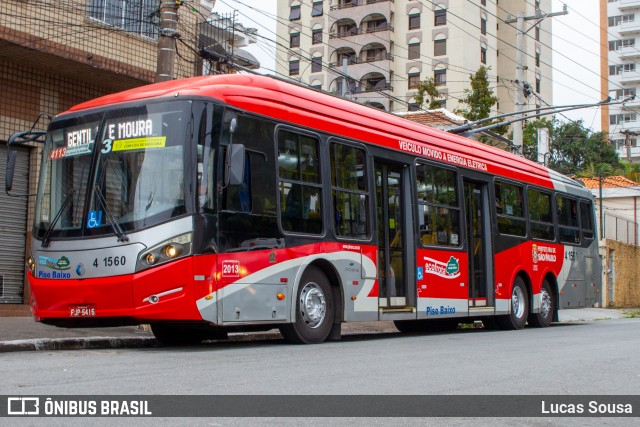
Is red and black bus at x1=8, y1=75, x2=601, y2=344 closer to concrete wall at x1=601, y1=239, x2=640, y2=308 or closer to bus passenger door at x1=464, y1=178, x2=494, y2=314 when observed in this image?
bus passenger door at x1=464, y1=178, x2=494, y2=314

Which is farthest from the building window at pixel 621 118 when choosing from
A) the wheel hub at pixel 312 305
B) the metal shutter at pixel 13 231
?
the wheel hub at pixel 312 305

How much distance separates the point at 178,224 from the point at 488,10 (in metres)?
68.0

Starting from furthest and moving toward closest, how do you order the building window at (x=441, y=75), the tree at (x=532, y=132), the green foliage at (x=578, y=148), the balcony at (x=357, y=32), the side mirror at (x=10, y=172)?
the balcony at (x=357, y=32) < the green foliage at (x=578, y=148) < the building window at (x=441, y=75) < the tree at (x=532, y=132) < the side mirror at (x=10, y=172)

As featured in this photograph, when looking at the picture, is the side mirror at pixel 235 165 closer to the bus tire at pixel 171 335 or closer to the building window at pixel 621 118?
the bus tire at pixel 171 335

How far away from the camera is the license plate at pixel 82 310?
1041cm

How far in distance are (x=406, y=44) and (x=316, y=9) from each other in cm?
904

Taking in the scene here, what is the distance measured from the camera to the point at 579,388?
24.0ft

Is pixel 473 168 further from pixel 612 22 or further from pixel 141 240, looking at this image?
pixel 612 22

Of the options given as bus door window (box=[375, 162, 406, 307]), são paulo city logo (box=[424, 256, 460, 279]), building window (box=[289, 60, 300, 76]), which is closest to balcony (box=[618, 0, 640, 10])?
building window (box=[289, 60, 300, 76])

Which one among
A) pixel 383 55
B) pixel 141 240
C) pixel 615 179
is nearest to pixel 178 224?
pixel 141 240

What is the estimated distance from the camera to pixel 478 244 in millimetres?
16688

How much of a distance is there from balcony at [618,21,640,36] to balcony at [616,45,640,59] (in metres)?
1.66

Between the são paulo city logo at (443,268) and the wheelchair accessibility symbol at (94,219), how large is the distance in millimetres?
5922

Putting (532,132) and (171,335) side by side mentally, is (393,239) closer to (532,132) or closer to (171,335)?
(171,335)
